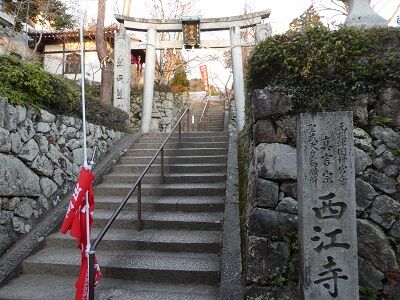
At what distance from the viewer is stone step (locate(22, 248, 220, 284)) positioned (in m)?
3.54

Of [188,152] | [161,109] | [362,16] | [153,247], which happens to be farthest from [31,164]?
[161,109]

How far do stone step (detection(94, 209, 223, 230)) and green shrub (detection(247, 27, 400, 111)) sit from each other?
2.05 metres

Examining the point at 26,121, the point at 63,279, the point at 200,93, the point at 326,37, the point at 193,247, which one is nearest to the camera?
the point at 326,37

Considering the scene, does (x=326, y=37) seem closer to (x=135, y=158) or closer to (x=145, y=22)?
(x=135, y=158)

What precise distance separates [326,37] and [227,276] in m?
2.81

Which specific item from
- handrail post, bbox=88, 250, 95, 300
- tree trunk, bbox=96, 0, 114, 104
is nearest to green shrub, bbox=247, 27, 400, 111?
handrail post, bbox=88, 250, 95, 300

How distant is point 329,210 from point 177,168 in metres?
3.82

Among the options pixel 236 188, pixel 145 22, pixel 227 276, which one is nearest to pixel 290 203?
pixel 227 276

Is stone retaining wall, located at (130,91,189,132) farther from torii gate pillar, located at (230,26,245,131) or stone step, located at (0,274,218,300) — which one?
stone step, located at (0,274,218,300)

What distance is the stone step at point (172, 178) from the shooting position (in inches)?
220

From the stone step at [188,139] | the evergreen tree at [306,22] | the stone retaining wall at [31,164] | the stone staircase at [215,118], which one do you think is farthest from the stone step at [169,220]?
the stone staircase at [215,118]

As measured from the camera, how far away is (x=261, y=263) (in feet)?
10.3

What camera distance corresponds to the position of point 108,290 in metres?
3.43

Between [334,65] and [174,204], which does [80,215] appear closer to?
[174,204]
